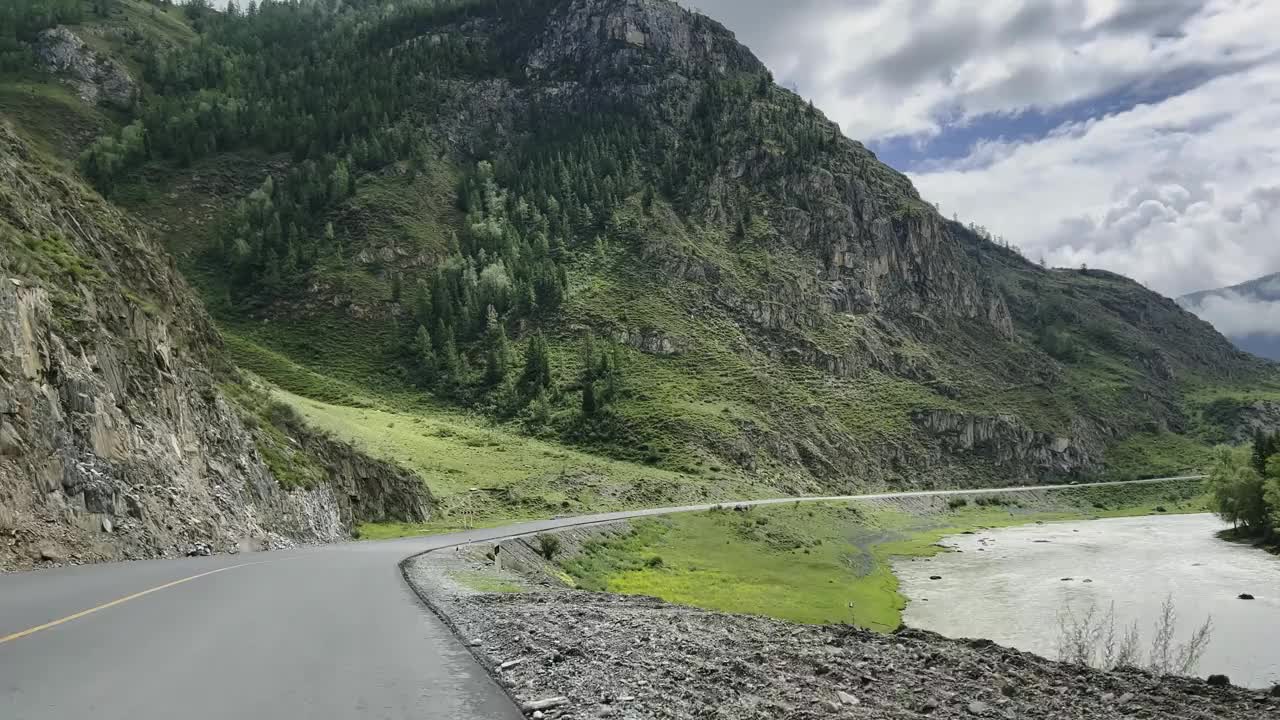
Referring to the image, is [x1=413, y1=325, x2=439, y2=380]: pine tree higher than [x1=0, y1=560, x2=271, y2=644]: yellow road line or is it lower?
higher

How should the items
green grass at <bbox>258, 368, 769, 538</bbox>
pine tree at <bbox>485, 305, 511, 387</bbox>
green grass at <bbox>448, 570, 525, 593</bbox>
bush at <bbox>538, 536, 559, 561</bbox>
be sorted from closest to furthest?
green grass at <bbox>448, 570, 525, 593</bbox>, bush at <bbox>538, 536, 559, 561</bbox>, green grass at <bbox>258, 368, 769, 538</bbox>, pine tree at <bbox>485, 305, 511, 387</bbox>

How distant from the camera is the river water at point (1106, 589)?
1328 inches

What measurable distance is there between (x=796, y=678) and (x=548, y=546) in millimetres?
34554

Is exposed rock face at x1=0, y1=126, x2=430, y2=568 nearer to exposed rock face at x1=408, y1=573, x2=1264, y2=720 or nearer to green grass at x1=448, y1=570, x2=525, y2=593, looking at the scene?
green grass at x1=448, y1=570, x2=525, y2=593

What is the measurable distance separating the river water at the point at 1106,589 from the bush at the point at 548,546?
20.1 meters

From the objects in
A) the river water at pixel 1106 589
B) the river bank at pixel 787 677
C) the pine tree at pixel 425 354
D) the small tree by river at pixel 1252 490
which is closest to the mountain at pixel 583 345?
the pine tree at pixel 425 354

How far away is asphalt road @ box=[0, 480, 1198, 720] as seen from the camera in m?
8.79

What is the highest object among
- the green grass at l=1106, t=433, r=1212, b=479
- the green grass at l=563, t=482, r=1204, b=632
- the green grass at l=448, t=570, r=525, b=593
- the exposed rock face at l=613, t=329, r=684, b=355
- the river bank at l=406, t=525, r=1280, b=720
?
the exposed rock face at l=613, t=329, r=684, b=355

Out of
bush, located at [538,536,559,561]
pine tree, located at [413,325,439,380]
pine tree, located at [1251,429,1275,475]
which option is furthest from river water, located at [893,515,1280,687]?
pine tree, located at [413,325,439,380]

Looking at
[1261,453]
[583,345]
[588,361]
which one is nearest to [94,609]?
[1261,453]

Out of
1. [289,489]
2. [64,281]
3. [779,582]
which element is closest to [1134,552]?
[779,582]

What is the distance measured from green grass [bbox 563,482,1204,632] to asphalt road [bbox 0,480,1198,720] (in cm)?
2122

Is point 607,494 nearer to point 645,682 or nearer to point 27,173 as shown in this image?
point 27,173

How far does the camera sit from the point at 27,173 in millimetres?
42031
